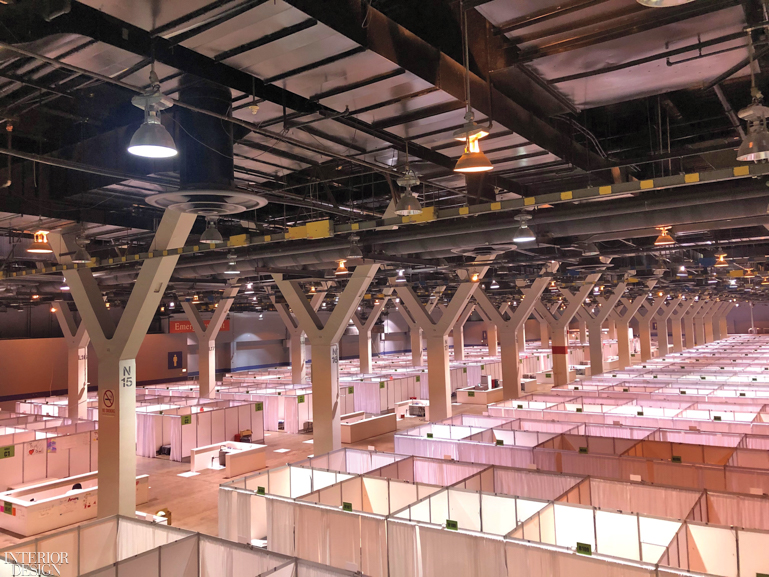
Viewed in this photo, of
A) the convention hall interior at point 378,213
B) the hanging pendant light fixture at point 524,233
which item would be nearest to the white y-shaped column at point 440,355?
the convention hall interior at point 378,213

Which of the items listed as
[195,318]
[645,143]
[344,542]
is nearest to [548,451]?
[344,542]

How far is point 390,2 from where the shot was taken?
19.2 feet

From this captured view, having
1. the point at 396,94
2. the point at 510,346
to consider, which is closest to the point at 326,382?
the point at 510,346

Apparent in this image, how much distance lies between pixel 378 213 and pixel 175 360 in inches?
1283

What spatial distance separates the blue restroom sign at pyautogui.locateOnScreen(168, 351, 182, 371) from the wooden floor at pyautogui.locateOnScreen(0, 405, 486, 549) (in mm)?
20699

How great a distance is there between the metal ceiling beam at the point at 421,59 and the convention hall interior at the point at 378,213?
34 millimetres

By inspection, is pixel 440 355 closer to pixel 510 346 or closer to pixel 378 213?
pixel 510 346

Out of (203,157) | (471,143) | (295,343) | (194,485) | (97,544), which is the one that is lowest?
Answer: (194,485)

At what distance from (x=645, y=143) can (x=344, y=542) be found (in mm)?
8420

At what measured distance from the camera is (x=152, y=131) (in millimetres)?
4703

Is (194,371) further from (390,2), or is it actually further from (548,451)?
(390,2)

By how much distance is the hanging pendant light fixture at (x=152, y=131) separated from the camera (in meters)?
4.66

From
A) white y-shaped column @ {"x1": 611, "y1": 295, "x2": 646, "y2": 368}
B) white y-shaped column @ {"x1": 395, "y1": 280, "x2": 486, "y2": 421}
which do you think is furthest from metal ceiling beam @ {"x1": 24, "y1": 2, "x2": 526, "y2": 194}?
white y-shaped column @ {"x1": 611, "y1": 295, "x2": 646, "y2": 368}

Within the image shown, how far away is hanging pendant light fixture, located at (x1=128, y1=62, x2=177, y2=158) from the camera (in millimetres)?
4664
